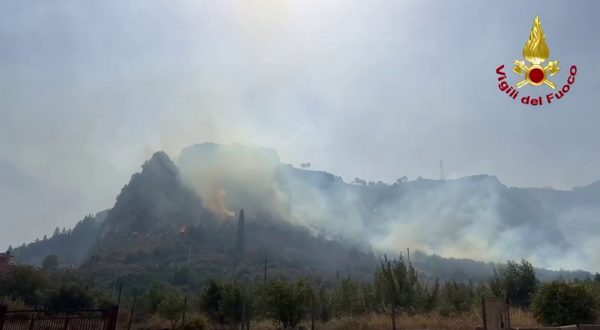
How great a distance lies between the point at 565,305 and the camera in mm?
20719

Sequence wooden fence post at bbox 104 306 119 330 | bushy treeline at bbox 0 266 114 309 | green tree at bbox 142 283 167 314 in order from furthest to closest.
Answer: bushy treeline at bbox 0 266 114 309 → green tree at bbox 142 283 167 314 → wooden fence post at bbox 104 306 119 330

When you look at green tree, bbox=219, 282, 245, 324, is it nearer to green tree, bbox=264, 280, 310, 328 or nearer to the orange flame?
green tree, bbox=264, 280, 310, 328

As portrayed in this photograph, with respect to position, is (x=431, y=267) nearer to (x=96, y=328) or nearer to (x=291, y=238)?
(x=291, y=238)

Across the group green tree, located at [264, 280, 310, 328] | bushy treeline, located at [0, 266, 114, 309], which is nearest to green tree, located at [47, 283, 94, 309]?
bushy treeline, located at [0, 266, 114, 309]

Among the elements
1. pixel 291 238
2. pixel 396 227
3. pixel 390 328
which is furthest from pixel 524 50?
pixel 396 227

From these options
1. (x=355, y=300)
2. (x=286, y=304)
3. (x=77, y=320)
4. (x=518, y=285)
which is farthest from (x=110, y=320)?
(x=518, y=285)

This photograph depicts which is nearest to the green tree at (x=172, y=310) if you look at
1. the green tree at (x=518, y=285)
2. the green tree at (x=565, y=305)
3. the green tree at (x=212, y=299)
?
the green tree at (x=212, y=299)

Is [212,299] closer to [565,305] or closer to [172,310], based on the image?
[172,310]

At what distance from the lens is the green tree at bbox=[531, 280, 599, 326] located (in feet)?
66.9

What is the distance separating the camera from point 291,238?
16812cm

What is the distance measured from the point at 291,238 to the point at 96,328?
15235 centimetres

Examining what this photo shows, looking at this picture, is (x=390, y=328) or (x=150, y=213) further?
(x=150, y=213)

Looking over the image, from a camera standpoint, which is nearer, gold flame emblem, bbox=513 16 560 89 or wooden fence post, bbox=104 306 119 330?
gold flame emblem, bbox=513 16 560 89

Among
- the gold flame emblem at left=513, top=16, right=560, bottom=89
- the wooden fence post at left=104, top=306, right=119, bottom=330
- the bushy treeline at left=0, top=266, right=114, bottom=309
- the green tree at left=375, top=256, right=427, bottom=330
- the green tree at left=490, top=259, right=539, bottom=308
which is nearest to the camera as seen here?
the gold flame emblem at left=513, top=16, right=560, bottom=89
